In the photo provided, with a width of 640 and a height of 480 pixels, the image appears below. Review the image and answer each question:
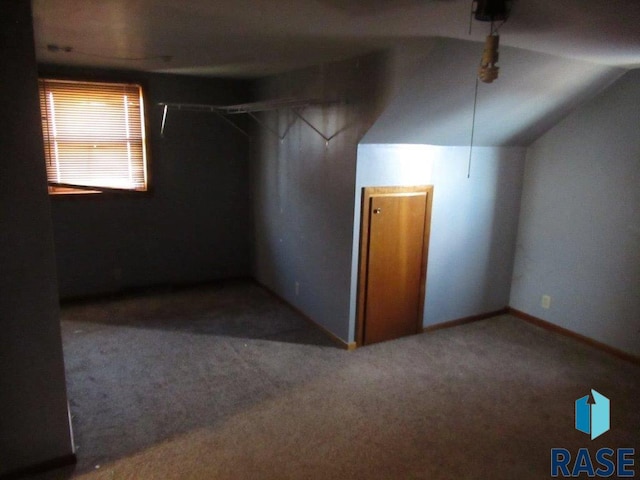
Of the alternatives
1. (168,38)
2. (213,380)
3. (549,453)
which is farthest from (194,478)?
(168,38)

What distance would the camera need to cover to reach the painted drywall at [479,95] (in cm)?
269

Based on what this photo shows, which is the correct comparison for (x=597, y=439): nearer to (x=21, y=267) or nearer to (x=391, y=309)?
(x=391, y=309)

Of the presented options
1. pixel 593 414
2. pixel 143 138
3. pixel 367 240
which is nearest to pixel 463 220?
pixel 367 240

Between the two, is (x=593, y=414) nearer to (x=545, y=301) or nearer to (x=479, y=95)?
(x=545, y=301)

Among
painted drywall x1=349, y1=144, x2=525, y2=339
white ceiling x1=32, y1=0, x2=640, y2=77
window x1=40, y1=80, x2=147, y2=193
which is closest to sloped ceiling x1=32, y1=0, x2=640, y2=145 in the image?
white ceiling x1=32, y1=0, x2=640, y2=77

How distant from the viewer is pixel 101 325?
3914 millimetres

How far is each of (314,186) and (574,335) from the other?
8.34 ft

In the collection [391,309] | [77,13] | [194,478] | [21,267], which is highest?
[77,13]

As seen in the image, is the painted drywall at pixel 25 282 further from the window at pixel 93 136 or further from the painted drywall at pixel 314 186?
the window at pixel 93 136

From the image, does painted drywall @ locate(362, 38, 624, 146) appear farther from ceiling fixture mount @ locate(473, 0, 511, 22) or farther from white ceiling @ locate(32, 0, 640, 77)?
ceiling fixture mount @ locate(473, 0, 511, 22)

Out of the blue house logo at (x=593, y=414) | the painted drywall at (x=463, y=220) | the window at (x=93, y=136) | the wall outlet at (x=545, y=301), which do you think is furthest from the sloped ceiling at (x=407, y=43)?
the blue house logo at (x=593, y=414)

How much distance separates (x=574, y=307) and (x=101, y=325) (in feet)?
13.2

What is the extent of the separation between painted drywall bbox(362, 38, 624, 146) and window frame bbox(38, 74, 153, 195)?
94.4 inches

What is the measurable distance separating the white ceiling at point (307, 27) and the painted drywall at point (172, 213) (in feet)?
4.14
